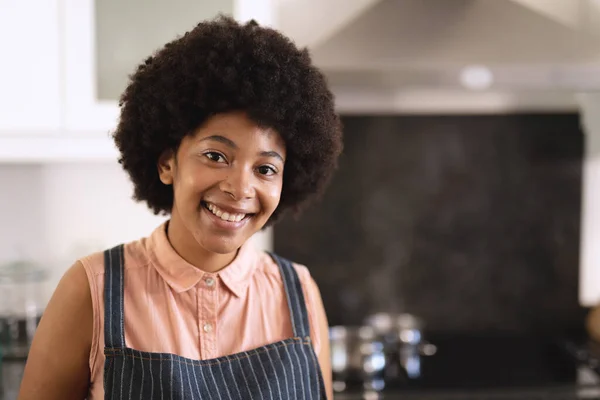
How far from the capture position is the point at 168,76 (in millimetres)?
775

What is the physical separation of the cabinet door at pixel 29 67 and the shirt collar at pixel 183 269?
70 centimetres

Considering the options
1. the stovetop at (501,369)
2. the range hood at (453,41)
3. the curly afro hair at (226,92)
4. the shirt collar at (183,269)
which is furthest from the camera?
the stovetop at (501,369)

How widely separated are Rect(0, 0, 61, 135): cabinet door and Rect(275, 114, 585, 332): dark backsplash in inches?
29.8

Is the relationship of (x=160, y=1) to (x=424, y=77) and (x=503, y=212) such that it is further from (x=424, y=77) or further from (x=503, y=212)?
(x=503, y=212)

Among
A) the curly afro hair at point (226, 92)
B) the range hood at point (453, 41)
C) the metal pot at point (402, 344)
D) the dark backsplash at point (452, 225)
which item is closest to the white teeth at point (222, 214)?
the curly afro hair at point (226, 92)

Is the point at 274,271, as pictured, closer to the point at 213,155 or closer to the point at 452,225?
the point at 213,155

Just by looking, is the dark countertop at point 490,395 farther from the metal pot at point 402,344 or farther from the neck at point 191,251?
the neck at point 191,251

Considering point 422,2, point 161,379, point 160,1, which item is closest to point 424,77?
point 422,2

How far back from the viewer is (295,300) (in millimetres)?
924

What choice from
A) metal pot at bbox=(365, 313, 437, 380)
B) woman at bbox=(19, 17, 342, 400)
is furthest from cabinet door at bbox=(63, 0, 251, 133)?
metal pot at bbox=(365, 313, 437, 380)

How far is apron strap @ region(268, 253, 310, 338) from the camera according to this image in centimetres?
91

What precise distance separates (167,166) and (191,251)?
0.13m

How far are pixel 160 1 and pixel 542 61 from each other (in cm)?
89

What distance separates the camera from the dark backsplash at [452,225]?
1881mm
